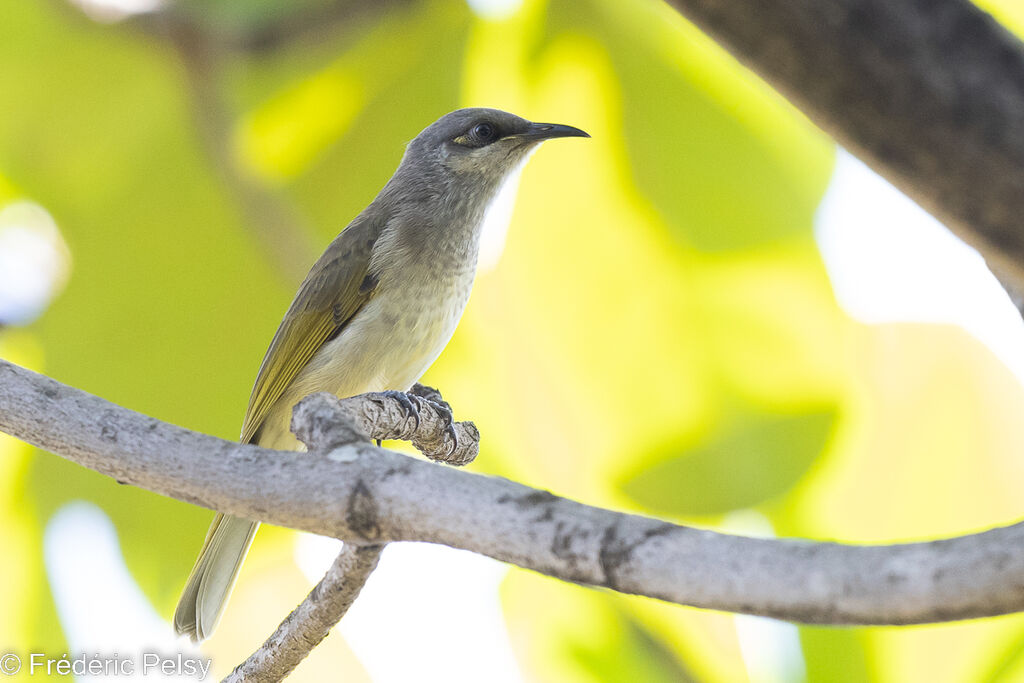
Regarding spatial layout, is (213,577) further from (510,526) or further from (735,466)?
(735,466)

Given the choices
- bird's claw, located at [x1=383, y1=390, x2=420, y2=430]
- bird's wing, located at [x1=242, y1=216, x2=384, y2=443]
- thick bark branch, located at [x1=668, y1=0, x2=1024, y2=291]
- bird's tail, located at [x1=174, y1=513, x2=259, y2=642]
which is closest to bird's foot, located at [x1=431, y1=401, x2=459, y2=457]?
bird's claw, located at [x1=383, y1=390, x2=420, y2=430]

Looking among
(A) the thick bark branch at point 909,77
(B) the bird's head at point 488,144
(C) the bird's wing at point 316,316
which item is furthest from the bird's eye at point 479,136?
(A) the thick bark branch at point 909,77

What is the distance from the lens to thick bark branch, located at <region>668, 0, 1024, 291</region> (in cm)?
56

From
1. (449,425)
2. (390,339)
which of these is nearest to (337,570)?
(449,425)

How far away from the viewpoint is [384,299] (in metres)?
2.22

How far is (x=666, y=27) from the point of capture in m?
3.35

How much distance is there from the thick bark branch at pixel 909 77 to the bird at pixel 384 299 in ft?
5.47

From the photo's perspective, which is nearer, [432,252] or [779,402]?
[432,252]

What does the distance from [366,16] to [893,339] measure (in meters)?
2.33

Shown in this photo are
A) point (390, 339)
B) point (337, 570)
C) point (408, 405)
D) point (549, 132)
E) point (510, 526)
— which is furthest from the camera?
point (549, 132)

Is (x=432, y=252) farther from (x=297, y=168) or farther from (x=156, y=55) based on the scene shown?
(x=156, y=55)

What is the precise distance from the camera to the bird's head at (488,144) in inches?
98.9

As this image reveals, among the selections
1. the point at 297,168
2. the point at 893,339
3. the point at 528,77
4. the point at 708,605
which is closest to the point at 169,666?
the point at 708,605

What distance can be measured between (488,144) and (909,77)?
6.75 feet
